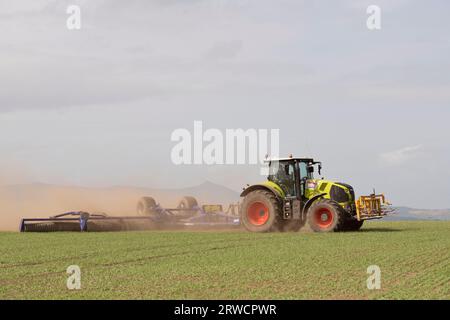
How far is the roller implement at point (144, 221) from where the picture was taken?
29.6 m

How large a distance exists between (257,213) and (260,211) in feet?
0.50

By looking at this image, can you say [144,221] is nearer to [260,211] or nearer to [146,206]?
[146,206]

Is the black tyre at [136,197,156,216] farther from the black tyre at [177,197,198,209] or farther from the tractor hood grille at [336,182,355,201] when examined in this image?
the tractor hood grille at [336,182,355,201]

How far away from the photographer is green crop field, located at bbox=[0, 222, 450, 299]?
11.7m

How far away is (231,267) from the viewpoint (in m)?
15.0

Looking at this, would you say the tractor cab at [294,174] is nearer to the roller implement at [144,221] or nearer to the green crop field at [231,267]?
the green crop field at [231,267]

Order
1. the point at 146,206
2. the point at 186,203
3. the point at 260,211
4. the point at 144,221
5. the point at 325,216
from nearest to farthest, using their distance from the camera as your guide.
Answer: the point at 325,216 < the point at 260,211 < the point at 144,221 < the point at 146,206 < the point at 186,203

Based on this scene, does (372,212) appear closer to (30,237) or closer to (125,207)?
(30,237)

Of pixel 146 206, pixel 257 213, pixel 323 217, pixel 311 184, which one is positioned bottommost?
pixel 323 217

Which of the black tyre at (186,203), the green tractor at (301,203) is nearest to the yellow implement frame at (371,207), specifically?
the green tractor at (301,203)

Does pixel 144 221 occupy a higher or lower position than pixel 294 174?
lower

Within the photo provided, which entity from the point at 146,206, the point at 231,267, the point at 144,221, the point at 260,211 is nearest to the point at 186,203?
the point at 146,206

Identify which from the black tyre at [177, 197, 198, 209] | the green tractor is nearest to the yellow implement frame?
the green tractor
